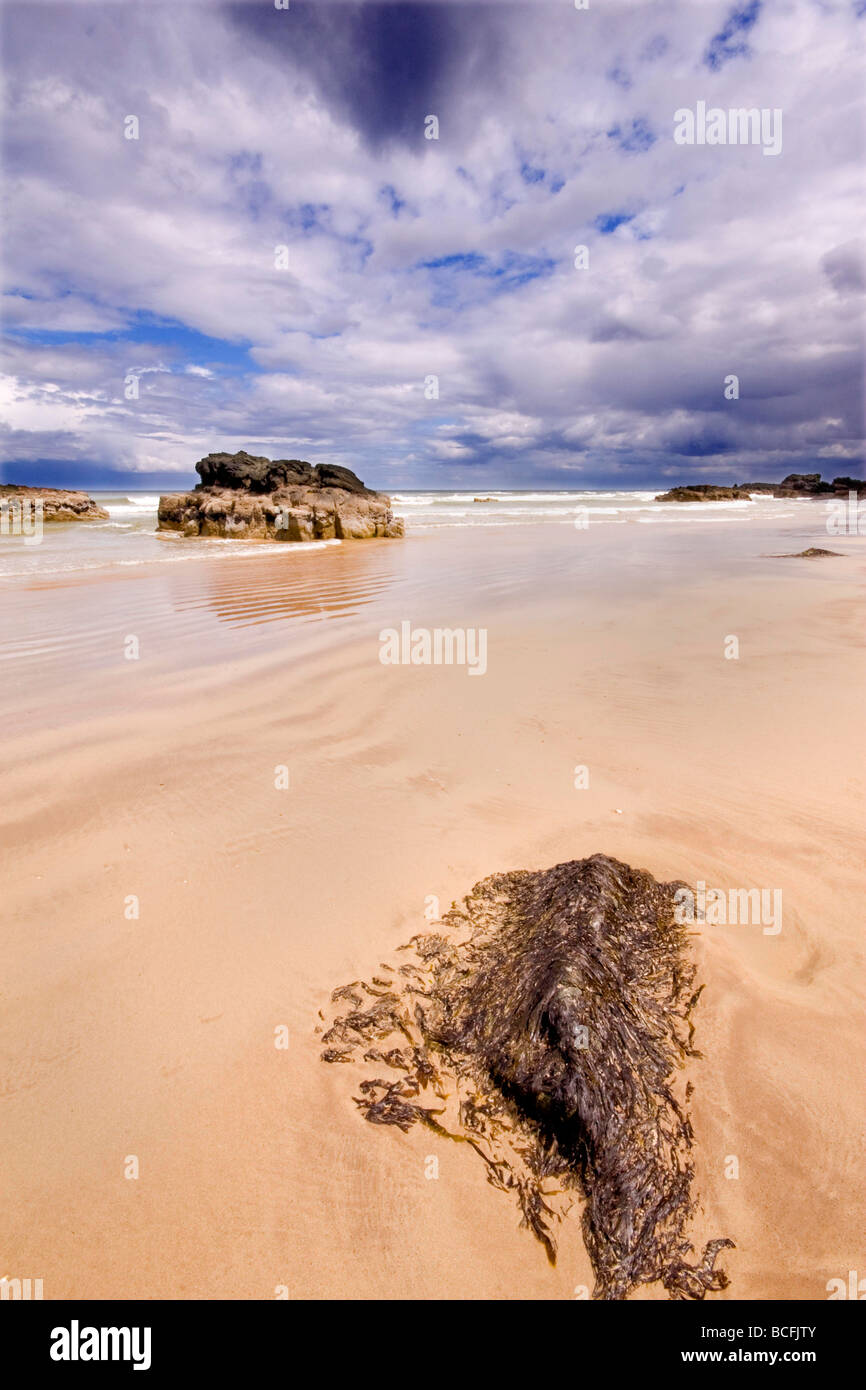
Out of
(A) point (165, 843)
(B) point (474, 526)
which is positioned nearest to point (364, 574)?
(A) point (165, 843)

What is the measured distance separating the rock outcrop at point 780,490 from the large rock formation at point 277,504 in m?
43.5

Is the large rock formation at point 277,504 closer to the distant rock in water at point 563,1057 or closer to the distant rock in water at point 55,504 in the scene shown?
the distant rock in water at point 55,504

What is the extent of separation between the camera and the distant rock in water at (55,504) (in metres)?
32.4

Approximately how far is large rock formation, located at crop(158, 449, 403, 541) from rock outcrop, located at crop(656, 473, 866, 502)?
43.5m

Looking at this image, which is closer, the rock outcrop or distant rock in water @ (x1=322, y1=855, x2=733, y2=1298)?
distant rock in water @ (x1=322, y1=855, x2=733, y2=1298)

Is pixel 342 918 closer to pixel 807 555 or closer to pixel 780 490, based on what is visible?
pixel 807 555

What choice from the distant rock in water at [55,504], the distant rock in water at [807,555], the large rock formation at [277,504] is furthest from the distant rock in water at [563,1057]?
the distant rock in water at [55,504]

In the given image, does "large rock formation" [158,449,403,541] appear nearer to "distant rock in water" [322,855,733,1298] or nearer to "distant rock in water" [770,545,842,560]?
"distant rock in water" [770,545,842,560]

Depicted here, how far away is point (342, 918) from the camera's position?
2.72 metres

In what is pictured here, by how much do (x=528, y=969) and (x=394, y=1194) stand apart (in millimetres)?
817

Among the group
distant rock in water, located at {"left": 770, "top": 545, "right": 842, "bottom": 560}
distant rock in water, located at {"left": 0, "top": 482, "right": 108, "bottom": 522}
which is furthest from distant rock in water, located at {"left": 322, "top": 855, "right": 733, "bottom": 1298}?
distant rock in water, located at {"left": 0, "top": 482, "right": 108, "bottom": 522}

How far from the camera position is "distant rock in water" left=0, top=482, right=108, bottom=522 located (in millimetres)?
32438
